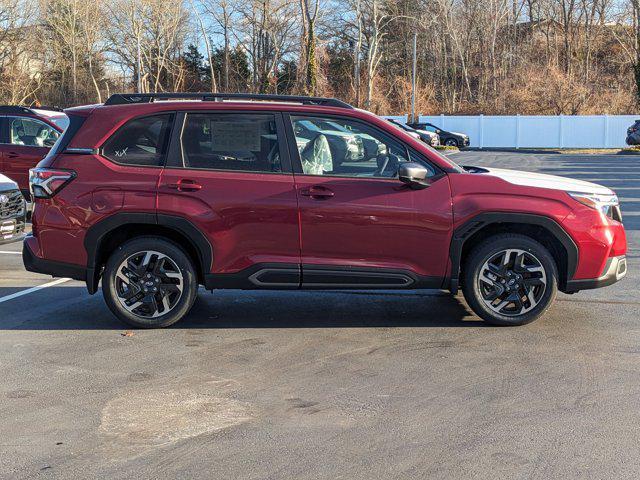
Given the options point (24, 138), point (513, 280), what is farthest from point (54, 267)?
point (24, 138)

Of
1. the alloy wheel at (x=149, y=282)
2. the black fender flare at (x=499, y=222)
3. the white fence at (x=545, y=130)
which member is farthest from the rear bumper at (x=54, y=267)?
the white fence at (x=545, y=130)

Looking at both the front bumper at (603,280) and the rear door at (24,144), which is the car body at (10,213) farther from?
the front bumper at (603,280)

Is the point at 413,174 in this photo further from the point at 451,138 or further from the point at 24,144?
the point at 451,138

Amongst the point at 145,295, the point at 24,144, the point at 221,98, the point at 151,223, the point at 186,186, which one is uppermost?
the point at 221,98

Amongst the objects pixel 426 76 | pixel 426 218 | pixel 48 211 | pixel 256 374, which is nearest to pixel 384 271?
pixel 426 218

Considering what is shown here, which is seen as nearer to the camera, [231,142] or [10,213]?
[231,142]

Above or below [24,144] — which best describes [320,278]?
below

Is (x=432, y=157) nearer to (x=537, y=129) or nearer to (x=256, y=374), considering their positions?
(x=256, y=374)

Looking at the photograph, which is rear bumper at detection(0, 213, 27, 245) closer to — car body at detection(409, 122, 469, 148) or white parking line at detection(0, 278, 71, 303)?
white parking line at detection(0, 278, 71, 303)

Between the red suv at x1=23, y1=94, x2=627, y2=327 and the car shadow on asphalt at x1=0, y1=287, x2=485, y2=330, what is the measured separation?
16.9 inches

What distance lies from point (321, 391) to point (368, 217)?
5.71 feet

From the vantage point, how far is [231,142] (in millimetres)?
6531

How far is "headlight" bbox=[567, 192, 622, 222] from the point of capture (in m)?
6.46

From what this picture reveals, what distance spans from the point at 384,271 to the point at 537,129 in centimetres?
4100
